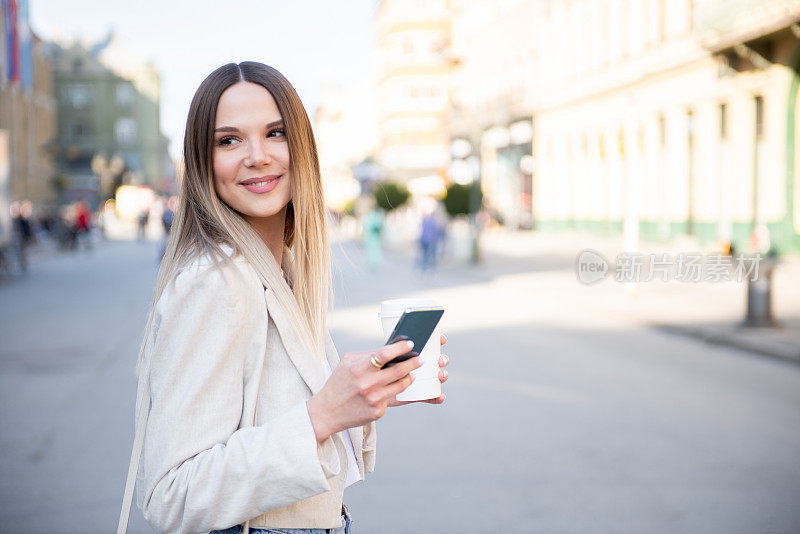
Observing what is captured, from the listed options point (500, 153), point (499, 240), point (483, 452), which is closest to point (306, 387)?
point (483, 452)

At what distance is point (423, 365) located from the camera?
172 centimetres

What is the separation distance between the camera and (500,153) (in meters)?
50.2

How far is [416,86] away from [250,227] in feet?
276

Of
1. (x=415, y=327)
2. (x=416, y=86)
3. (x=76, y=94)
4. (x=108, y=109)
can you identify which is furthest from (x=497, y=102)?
(x=76, y=94)

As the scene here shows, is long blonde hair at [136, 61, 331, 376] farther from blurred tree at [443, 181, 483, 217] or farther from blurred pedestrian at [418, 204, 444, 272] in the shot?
blurred tree at [443, 181, 483, 217]

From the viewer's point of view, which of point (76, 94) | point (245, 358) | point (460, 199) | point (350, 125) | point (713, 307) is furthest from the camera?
point (350, 125)

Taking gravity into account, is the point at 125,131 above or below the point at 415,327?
above

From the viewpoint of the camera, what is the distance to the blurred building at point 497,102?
4541 cm

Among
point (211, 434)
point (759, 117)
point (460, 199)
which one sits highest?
point (759, 117)

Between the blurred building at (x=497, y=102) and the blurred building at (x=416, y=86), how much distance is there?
22.3 m

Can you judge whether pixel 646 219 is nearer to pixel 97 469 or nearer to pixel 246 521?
pixel 97 469

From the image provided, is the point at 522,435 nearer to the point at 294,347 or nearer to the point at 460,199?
the point at 294,347

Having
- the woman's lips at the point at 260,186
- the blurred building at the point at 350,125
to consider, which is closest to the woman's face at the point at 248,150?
the woman's lips at the point at 260,186

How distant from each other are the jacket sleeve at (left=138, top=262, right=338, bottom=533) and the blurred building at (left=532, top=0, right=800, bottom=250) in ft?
51.3
